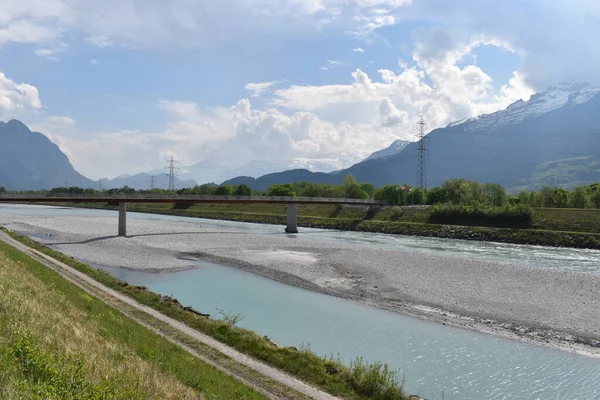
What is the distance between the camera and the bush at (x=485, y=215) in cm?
9806

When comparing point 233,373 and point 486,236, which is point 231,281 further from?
point 486,236

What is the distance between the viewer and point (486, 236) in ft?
303

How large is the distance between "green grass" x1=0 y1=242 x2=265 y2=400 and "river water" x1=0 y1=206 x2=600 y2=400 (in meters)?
8.88

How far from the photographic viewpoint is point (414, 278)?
42.9 meters

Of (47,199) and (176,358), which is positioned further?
(47,199)

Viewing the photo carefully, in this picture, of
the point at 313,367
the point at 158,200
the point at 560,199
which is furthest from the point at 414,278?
the point at 560,199

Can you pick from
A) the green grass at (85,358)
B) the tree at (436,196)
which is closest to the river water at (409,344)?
the green grass at (85,358)

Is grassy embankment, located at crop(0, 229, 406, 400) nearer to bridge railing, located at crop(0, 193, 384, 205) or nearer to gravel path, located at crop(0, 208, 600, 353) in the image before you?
gravel path, located at crop(0, 208, 600, 353)

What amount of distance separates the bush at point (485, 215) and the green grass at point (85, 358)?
9461 cm

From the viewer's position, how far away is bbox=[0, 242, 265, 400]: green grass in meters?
9.36

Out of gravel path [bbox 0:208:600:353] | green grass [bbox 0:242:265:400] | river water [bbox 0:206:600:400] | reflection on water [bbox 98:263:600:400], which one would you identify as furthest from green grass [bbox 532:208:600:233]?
green grass [bbox 0:242:265:400]

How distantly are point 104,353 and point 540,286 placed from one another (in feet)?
125

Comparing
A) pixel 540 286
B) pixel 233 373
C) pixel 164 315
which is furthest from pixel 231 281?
pixel 540 286

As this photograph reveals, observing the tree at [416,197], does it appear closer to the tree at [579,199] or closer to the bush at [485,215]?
the bush at [485,215]
